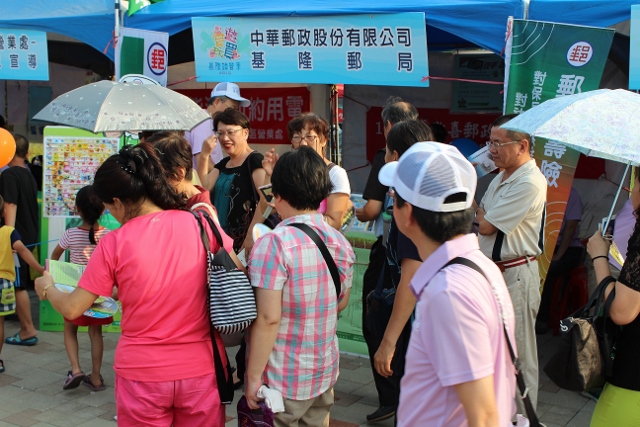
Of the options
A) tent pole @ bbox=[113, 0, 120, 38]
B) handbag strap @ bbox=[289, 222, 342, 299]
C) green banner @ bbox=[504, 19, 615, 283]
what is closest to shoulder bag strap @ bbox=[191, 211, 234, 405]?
handbag strap @ bbox=[289, 222, 342, 299]

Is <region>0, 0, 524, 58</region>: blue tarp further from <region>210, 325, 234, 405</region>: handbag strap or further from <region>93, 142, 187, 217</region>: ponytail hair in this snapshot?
<region>210, 325, 234, 405</region>: handbag strap

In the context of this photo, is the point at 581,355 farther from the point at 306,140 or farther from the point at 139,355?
the point at 306,140

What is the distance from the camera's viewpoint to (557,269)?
637 centimetres

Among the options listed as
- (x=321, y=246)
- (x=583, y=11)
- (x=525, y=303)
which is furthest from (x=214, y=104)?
(x=321, y=246)

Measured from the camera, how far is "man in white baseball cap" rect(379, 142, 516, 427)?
159cm

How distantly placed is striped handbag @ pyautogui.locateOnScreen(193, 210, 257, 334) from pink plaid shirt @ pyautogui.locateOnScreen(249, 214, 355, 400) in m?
0.06

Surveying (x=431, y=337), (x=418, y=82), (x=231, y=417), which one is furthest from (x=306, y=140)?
(x=431, y=337)

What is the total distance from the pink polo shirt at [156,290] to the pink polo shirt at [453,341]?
104 cm

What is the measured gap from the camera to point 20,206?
6172 millimetres

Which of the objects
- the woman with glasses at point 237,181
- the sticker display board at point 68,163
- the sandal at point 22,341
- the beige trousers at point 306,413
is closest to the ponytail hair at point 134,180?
the beige trousers at point 306,413

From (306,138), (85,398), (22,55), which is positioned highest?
(22,55)

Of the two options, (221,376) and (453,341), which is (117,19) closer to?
(221,376)

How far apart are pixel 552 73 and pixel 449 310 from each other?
3.43 meters

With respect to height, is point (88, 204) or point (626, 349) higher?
point (88, 204)
